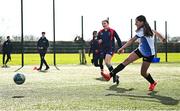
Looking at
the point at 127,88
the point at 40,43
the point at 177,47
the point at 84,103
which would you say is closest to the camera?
the point at 84,103

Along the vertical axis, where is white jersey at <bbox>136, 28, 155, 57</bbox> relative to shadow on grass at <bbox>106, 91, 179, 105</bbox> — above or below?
above

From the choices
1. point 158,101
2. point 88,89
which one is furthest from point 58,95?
point 158,101

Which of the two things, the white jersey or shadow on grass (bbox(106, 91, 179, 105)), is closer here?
shadow on grass (bbox(106, 91, 179, 105))

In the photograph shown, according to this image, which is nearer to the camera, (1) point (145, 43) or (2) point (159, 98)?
(2) point (159, 98)

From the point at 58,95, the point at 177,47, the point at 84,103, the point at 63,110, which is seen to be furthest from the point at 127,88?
the point at 177,47

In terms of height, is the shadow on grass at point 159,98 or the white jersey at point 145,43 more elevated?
the white jersey at point 145,43

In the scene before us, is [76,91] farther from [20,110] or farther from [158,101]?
[20,110]

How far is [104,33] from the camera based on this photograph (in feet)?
49.2

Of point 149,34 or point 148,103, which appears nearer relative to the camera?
point 148,103

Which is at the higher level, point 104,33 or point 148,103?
point 104,33

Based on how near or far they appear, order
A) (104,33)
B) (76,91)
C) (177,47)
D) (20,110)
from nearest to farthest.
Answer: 1. (20,110)
2. (76,91)
3. (104,33)
4. (177,47)

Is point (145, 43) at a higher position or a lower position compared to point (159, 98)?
higher

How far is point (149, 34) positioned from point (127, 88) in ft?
5.83

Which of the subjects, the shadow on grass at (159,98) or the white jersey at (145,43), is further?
the white jersey at (145,43)
